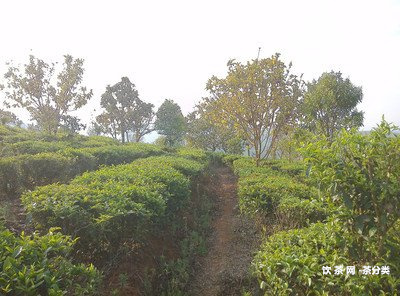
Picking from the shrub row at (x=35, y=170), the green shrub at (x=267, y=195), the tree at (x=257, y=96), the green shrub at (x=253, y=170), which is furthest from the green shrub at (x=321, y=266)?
the tree at (x=257, y=96)

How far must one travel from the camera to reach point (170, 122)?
3706 cm

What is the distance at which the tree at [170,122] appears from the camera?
3678 centimetres

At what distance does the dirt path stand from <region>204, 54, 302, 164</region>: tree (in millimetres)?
6272

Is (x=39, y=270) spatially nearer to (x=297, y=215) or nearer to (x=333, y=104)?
(x=297, y=215)

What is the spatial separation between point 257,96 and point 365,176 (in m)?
11.6

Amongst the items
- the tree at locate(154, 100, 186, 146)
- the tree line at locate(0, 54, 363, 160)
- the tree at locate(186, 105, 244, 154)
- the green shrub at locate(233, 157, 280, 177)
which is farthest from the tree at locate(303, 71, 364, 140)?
the tree at locate(154, 100, 186, 146)

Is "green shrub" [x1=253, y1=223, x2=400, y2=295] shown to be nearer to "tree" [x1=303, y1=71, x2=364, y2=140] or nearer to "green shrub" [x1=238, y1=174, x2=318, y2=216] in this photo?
"green shrub" [x1=238, y1=174, x2=318, y2=216]

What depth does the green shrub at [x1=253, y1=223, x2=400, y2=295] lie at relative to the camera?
279 centimetres

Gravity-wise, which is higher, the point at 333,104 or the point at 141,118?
the point at 141,118

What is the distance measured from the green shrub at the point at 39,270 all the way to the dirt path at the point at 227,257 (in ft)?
8.89

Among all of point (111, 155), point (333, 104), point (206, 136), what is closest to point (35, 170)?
point (111, 155)

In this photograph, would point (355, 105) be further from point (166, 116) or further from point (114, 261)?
point (166, 116)

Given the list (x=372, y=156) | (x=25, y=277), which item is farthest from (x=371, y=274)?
(x=25, y=277)

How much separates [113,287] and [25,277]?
85.2 inches
